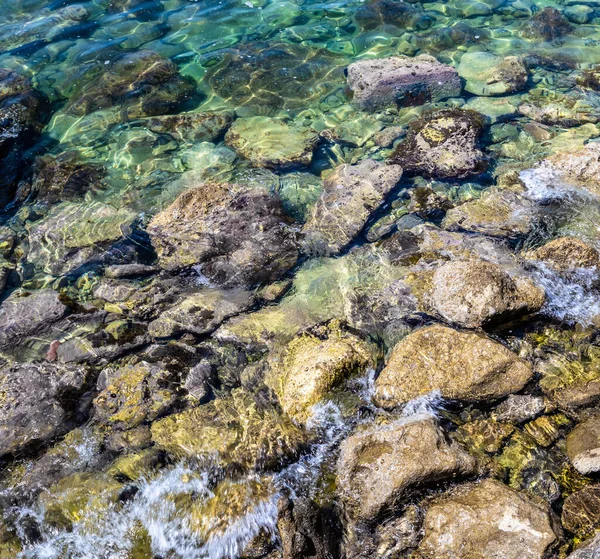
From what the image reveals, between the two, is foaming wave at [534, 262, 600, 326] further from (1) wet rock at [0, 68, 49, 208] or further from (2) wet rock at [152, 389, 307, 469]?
(1) wet rock at [0, 68, 49, 208]

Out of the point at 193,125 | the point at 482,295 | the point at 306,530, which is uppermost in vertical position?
the point at 193,125

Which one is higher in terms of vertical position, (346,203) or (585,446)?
(346,203)

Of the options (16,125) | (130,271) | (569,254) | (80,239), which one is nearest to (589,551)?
(569,254)

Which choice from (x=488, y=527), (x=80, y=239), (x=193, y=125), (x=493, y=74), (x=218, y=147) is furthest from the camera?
(x=493, y=74)

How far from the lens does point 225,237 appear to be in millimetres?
5559

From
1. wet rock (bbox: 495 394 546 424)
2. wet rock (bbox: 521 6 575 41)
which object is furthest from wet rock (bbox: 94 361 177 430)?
wet rock (bbox: 521 6 575 41)

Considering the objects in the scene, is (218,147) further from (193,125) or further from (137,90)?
(137,90)

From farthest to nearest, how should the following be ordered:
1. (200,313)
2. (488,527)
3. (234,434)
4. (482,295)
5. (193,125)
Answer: (193,125), (200,313), (482,295), (234,434), (488,527)

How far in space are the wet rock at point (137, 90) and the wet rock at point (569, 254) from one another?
6.20 m

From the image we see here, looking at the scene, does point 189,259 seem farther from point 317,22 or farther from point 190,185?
point 317,22

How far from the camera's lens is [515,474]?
3.74 meters

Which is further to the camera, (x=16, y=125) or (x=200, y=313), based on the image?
(x=16, y=125)

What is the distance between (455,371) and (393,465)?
1.03 metres

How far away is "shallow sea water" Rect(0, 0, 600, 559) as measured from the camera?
384cm
